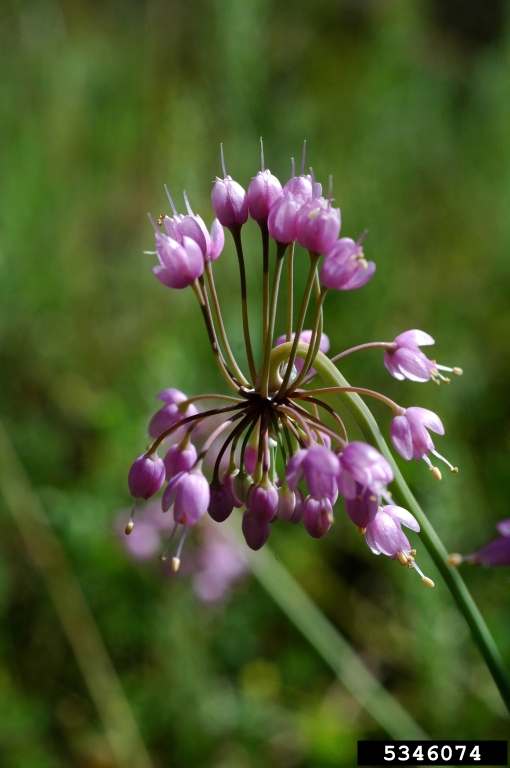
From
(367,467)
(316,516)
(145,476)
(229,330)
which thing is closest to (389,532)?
(316,516)

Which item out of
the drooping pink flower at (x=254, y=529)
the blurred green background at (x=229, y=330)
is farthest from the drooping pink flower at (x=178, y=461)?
the blurred green background at (x=229, y=330)

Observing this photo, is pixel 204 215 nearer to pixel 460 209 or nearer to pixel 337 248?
pixel 460 209

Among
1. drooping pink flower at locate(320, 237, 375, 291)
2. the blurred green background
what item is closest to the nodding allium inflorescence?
drooping pink flower at locate(320, 237, 375, 291)

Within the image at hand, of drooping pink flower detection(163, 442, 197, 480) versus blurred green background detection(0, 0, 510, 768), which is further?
blurred green background detection(0, 0, 510, 768)

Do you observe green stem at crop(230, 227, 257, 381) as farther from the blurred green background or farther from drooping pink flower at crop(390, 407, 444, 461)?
the blurred green background

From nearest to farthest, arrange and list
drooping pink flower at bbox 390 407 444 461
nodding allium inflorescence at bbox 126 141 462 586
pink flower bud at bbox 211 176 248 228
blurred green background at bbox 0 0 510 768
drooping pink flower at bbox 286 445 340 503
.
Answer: drooping pink flower at bbox 286 445 340 503, nodding allium inflorescence at bbox 126 141 462 586, drooping pink flower at bbox 390 407 444 461, pink flower bud at bbox 211 176 248 228, blurred green background at bbox 0 0 510 768

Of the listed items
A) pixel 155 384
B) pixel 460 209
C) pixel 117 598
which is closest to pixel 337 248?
pixel 155 384

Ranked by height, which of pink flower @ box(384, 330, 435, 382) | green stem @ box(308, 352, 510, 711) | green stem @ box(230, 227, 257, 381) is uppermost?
green stem @ box(230, 227, 257, 381)
